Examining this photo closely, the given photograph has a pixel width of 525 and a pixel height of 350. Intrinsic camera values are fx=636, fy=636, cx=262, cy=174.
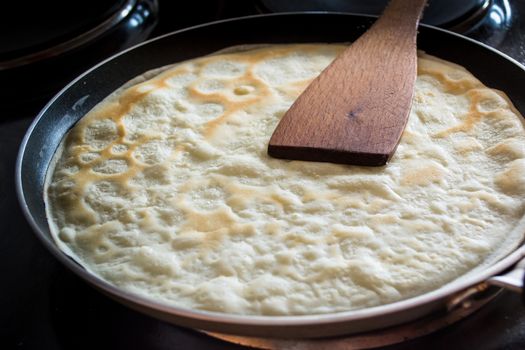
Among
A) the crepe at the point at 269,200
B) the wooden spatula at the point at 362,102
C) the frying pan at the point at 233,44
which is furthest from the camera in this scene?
the wooden spatula at the point at 362,102

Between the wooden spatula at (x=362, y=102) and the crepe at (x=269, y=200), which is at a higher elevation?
the wooden spatula at (x=362, y=102)

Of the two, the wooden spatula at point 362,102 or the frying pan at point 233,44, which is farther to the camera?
the wooden spatula at point 362,102

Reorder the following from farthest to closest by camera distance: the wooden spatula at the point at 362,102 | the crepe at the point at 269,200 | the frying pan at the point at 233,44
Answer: the wooden spatula at the point at 362,102
the crepe at the point at 269,200
the frying pan at the point at 233,44

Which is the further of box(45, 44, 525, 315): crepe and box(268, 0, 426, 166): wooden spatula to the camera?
box(268, 0, 426, 166): wooden spatula

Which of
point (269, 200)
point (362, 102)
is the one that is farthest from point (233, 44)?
point (269, 200)
